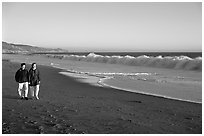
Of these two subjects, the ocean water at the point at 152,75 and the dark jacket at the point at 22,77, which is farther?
the ocean water at the point at 152,75

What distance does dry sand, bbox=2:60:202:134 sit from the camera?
6.16 m

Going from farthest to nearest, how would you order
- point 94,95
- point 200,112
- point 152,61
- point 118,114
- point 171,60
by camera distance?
point 152,61
point 171,60
point 94,95
point 200,112
point 118,114

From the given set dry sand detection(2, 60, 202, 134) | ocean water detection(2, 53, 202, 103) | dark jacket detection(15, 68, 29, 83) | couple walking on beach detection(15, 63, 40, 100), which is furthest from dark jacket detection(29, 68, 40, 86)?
ocean water detection(2, 53, 202, 103)

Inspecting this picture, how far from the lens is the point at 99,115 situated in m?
7.38

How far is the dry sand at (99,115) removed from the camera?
6.16 metres

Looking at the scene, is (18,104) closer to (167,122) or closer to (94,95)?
(94,95)

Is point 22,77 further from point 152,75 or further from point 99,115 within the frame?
point 152,75

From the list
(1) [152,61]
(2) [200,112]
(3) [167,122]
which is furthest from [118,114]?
(1) [152,61]

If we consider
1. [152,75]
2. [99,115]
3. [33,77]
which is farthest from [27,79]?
[152,75]

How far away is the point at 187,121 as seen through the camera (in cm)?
706

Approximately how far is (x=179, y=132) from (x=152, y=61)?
104 ft

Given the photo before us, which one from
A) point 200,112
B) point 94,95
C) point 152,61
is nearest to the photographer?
point 200,112

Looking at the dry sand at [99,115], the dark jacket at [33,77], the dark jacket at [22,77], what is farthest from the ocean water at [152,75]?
the dark jacket at [22,77]

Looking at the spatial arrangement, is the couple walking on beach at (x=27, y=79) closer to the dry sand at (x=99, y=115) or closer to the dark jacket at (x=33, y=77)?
the dark jacket at (x=33, y=77)
